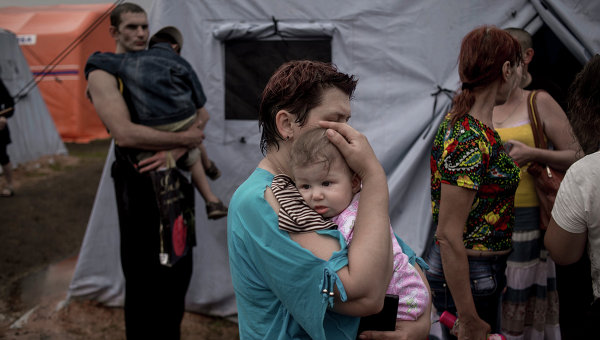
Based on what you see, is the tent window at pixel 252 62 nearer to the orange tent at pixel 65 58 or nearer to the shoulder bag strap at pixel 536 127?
the shoulder bag strap at pixel 536 127

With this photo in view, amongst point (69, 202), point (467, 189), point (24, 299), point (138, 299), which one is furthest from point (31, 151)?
point (467, 189)

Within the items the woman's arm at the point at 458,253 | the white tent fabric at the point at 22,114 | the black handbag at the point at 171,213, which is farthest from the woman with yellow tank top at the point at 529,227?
the white tent fabric at the point at 22,114

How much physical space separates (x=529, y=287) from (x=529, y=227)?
0.40 meters

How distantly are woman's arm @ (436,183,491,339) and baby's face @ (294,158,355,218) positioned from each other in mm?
790

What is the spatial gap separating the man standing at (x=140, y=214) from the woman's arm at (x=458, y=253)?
1.75 meters

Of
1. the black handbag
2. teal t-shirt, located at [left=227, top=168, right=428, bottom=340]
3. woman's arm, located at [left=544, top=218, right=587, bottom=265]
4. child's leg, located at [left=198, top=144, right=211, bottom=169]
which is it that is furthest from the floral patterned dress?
child's leg, located at [left=198, top=144, right=211, bottom=169]

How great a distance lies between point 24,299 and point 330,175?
175 inches

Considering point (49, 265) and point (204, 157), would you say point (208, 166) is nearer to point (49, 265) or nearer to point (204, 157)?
point (204, 157)

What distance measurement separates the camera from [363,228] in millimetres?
1194

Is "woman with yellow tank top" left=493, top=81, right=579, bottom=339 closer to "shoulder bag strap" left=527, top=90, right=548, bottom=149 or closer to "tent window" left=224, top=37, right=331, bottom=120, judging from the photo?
"shoulder bag strap" left=527, top=90, right=548, bottom=149

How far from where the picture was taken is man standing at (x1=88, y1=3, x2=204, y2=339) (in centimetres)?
288

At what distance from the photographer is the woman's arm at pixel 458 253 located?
76.9 inches

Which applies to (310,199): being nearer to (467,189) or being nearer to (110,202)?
(467,189)

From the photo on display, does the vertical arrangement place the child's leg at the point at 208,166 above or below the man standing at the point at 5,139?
above
